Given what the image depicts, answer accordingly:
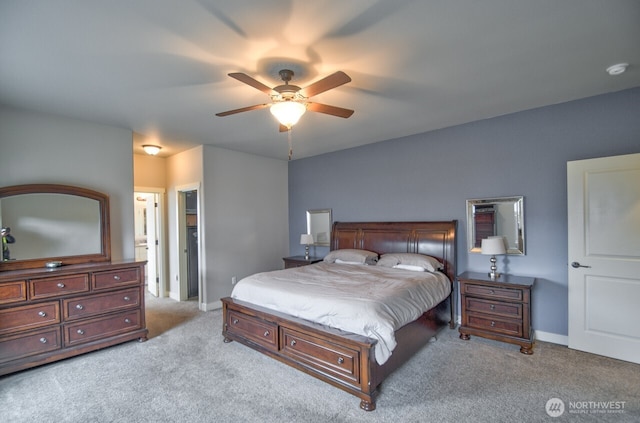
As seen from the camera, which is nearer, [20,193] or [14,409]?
[14,409]

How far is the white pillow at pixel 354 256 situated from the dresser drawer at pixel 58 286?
3.13 meters

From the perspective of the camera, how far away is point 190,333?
12.5ft

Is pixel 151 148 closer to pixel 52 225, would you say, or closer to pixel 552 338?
pixel 52 225

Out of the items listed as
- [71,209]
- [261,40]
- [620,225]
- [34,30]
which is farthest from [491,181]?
[71,209]

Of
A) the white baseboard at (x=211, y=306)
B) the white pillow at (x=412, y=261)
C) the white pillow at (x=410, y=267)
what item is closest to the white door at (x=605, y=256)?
the white pillow at (x=412, y=261)

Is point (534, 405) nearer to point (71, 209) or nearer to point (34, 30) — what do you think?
point (34, 30)

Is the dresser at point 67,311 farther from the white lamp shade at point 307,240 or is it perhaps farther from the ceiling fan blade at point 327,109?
the ceiling fan blade at point 327,109

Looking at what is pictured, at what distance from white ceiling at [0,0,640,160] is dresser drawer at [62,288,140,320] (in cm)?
207

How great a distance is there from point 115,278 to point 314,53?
324cm

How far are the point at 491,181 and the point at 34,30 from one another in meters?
4.54

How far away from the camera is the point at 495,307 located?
332 cm

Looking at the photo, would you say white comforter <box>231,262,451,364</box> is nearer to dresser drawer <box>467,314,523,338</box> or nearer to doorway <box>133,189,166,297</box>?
dresser drawer <box>467,314,523,338</box>

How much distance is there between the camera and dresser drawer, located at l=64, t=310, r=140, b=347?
312cm

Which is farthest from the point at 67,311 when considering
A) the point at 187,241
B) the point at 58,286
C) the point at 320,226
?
the point at 320,226
